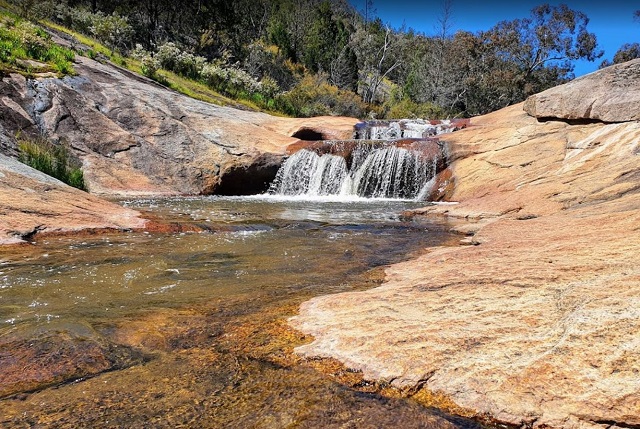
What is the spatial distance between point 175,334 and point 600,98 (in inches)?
531

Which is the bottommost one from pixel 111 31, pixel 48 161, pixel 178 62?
pixel 48 161

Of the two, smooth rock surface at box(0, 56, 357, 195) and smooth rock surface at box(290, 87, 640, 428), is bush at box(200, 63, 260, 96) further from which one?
smooth rock surface at box(290, 87, 640, 428)

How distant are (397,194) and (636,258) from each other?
12.6 meters

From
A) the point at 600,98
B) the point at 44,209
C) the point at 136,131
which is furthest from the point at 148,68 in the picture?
the point at 600,98

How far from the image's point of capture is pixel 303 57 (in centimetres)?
5662

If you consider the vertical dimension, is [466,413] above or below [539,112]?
below

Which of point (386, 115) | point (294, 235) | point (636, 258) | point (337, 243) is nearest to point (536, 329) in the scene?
point (636, 258)

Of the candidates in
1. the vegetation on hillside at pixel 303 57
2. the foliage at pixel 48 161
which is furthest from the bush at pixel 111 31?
the foliage at pixel 48 161

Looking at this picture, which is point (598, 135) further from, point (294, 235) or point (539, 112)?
point (294, 235)

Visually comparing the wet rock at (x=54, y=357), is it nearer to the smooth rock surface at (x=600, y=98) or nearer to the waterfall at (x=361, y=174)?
the smooth rock surface at (x=600, y=98)

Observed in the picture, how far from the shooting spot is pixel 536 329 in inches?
→ 102

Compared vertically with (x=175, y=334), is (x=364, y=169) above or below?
above

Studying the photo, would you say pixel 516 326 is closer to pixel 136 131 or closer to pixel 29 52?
pixel 136 131

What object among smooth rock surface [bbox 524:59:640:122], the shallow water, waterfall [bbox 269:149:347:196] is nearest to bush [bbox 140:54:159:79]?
waterfall [bbox 269:149:347:196]
